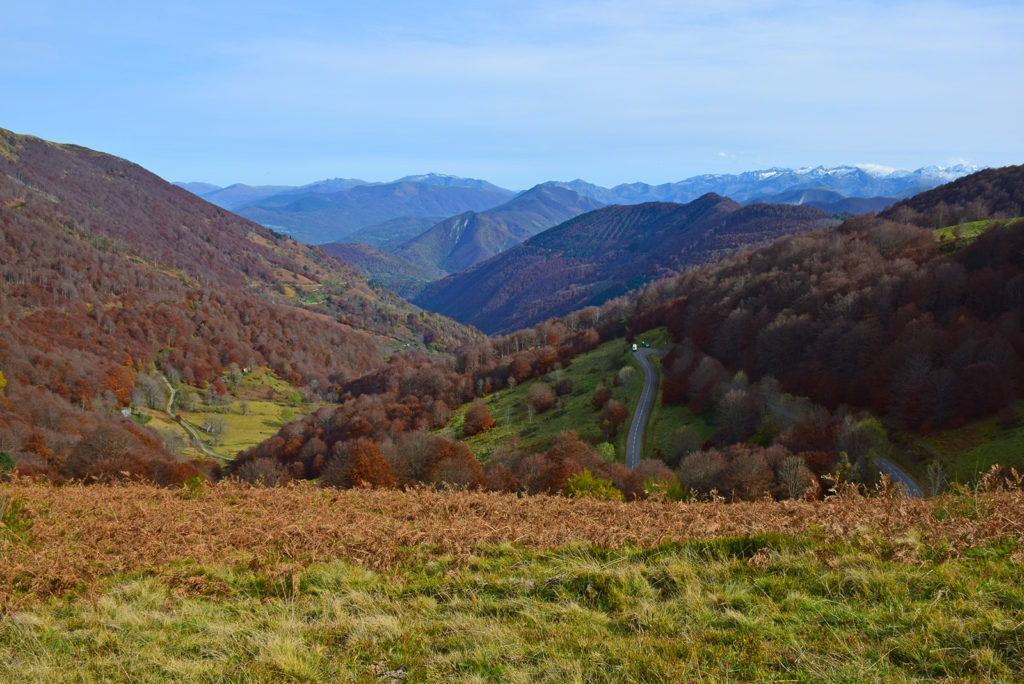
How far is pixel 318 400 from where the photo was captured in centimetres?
16288

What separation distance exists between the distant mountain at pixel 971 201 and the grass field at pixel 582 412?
59.5 metres

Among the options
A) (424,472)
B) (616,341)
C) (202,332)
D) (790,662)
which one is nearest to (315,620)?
(790,662)

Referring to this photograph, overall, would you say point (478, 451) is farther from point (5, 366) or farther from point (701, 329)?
point (5, 366)

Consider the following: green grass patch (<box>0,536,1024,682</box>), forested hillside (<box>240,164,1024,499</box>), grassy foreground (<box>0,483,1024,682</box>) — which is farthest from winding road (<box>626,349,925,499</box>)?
green grass patch (<box>0,536,1024,682</box>)

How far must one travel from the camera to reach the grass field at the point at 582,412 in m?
54.2

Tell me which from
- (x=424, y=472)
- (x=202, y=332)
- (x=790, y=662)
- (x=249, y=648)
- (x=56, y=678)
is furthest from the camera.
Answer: (x=202, y=332)

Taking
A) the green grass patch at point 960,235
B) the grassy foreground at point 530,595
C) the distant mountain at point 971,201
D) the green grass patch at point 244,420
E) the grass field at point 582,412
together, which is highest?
the distant mountain at point 971,201

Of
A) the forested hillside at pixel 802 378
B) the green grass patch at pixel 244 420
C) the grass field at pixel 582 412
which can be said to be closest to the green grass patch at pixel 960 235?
the forested hillside at pixel 802 378

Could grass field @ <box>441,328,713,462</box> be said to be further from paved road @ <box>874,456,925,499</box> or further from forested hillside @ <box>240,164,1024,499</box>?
paved road @ <box>874,456,925,499</box>

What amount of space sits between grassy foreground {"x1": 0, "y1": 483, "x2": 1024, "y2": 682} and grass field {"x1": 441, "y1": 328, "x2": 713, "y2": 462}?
4356cm

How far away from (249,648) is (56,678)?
1638 millimetres

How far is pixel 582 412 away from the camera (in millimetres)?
63438

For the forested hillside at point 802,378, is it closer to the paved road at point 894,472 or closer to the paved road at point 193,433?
the paved road at point 894,472

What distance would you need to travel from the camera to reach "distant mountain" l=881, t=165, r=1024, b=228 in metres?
97.6
